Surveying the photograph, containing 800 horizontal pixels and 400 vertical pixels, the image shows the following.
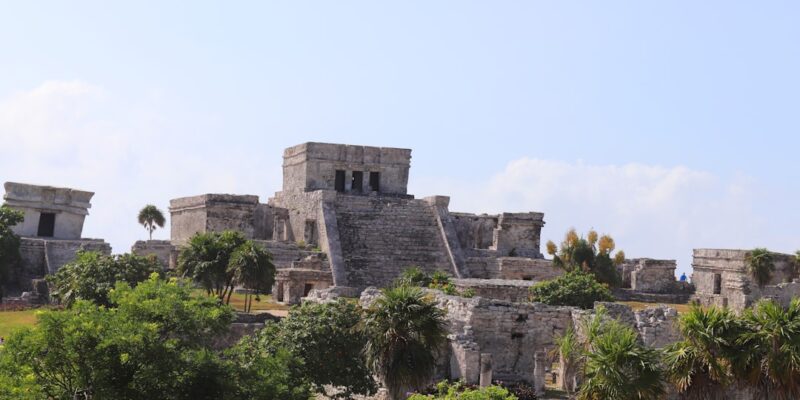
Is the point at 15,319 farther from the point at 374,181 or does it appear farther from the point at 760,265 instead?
the point at 760,265

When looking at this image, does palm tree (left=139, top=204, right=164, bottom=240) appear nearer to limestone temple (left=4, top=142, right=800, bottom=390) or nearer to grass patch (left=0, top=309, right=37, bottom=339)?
limestone temple (left=4, top=142, right=800, bottom=390)

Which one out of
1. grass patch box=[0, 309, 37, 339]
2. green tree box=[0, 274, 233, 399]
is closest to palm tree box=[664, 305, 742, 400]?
green tree box=[0, 274, 233, 399]

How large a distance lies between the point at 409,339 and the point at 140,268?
42.3 ft

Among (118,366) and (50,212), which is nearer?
(118,366)

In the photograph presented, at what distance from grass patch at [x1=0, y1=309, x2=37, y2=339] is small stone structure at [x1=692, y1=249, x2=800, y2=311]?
20.7m

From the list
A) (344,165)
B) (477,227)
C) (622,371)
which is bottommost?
(622,371)

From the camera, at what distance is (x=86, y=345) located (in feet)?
63.1

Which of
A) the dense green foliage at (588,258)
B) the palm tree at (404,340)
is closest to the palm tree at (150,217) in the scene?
the dense green foliage at (588,258)

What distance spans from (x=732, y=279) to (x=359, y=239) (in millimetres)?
12341

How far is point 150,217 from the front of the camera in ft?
168

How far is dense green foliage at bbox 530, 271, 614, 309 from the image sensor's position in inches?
1185

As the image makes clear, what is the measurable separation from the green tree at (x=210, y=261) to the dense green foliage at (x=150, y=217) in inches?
735

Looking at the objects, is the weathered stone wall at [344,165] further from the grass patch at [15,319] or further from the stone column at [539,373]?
the stone column at [539,373]

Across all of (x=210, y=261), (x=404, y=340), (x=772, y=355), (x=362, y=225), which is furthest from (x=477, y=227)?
(x=772, y=355)
